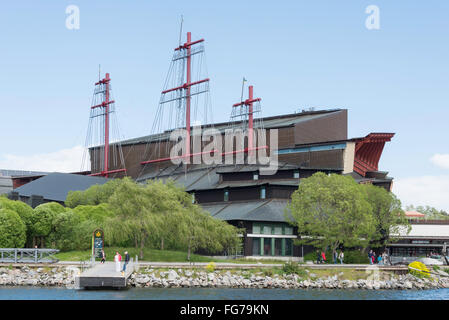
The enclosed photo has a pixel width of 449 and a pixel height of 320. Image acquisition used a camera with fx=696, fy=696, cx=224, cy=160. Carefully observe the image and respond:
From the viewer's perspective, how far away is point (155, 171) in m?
109

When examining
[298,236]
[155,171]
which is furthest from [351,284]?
[155,171]

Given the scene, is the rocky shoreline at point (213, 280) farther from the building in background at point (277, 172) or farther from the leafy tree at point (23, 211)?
the building in background at point (277, 172)

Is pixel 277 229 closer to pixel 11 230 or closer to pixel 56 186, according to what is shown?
pixel 11 230

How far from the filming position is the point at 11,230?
59.8 meters

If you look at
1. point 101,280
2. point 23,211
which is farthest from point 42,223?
point 101,280

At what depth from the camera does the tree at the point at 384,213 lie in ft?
234

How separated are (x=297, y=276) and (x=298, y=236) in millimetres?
15356

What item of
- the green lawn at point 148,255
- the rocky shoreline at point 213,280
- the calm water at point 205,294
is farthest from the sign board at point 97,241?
the calm water at point 205,294

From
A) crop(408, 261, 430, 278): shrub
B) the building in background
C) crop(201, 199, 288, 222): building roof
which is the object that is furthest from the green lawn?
crop(408, 261, 430, 278): shrub

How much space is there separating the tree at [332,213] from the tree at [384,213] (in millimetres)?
3169

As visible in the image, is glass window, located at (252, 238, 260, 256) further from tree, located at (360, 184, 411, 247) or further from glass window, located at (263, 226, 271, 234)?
tree, located at (360, 184, 411, 247)

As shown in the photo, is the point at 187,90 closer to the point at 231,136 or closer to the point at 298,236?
the point at 231,136

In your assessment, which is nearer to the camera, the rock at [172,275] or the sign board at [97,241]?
the rock at [172,275]

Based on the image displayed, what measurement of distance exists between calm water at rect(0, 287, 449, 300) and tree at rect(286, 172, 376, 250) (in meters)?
12.3
